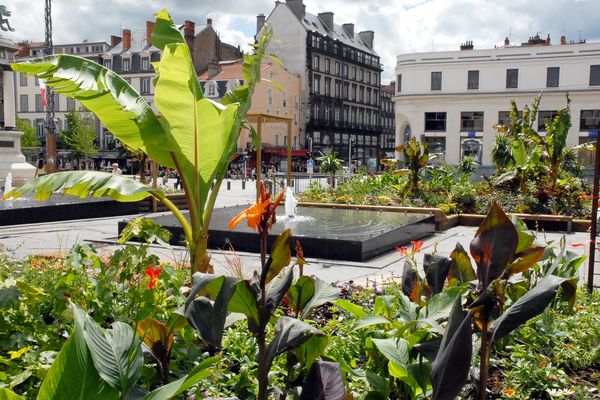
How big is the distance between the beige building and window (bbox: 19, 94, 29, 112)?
24874mm

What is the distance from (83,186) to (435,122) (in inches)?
1843

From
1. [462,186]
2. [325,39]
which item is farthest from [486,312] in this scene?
[325,39]

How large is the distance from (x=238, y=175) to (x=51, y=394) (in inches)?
1950

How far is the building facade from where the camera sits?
65250mm

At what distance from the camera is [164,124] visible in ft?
16.0

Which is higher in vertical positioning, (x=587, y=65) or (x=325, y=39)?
(x=325, y=39)

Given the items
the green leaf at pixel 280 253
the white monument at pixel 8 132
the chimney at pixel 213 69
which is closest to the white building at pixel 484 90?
the chimney at pixel 213 69

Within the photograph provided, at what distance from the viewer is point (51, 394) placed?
1.54m

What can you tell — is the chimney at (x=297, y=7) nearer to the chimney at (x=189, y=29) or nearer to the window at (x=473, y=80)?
the chimney at (x=189, y=29)

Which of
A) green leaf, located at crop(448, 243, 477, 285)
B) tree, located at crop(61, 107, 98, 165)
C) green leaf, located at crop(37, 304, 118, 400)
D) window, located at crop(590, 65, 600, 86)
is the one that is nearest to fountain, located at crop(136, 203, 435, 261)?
green leaf, located at crop(448, 243, 477, 285)

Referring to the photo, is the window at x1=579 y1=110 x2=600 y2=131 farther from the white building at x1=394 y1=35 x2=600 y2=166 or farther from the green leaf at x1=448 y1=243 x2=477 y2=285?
the green leaf at x1=448 y1=243 x2=477 y2=285

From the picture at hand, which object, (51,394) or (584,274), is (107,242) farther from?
(51,394)

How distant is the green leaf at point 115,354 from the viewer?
1.71 m

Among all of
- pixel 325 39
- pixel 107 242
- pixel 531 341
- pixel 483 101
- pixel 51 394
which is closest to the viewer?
pixel 51 394
